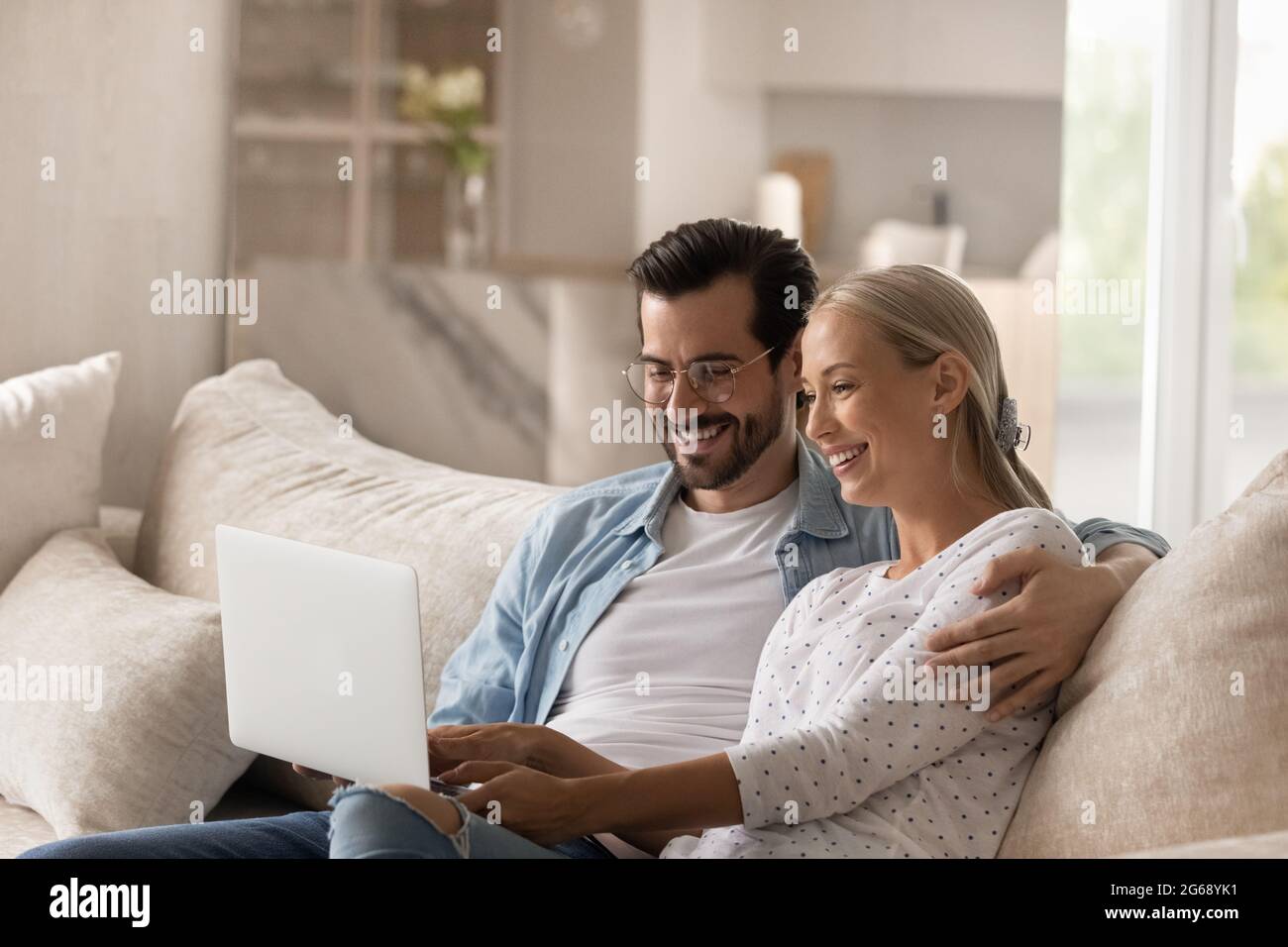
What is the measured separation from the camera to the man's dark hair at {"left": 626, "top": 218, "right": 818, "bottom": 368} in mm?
1641

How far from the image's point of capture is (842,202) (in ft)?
9.89

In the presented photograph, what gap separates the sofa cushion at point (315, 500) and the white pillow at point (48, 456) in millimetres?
113

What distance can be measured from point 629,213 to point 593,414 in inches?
19.0

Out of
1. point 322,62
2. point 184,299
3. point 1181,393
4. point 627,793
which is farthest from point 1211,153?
point 627,793

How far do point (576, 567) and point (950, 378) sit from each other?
0.58m

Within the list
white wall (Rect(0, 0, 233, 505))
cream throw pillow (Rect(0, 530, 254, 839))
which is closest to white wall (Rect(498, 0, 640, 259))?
white wall (Rect(0, 0, 233, 505))

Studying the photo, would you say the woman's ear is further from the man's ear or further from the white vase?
the white vase

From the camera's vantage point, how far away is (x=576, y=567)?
1685 millimetres

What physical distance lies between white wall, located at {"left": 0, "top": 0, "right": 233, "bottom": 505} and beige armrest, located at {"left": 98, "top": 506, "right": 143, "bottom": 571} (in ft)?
0.57

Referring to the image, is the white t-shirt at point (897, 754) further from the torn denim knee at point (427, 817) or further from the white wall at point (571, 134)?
the white wall at point (571, 134)

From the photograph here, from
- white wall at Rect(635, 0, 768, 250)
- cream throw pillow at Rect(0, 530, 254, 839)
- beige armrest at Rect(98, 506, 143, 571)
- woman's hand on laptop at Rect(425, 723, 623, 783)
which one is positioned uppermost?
white wall at Rect(635, 0, 768, 250)

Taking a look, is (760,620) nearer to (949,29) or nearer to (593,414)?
(593,414)

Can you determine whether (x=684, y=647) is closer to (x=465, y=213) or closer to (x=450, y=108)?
(x=465, y=213)

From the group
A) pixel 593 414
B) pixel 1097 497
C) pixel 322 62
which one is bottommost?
pixel 1097 497
